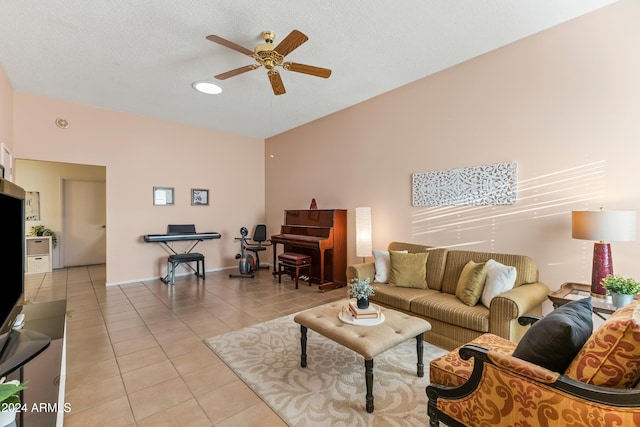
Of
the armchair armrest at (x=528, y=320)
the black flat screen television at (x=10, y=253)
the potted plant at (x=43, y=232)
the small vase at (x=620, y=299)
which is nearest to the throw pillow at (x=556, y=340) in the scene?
the armchair armrest at (x=528, y=320)

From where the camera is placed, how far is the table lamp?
214 cm

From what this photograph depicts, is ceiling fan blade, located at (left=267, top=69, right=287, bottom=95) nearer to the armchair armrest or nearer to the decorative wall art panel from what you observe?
the decorative wall art panel

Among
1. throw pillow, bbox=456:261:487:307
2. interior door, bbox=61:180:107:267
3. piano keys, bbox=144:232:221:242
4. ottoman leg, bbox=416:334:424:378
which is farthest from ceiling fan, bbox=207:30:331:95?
interior door, bbox=61:180:107:267

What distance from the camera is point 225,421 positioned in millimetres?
1786

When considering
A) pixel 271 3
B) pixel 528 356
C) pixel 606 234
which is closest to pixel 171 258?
pixel 271 3

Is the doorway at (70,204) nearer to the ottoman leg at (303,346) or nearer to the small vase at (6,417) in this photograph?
the ottoman leg at (303,346)

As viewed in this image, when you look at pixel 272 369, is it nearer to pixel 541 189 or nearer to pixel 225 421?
pixel 225 421

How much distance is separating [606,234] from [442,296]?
1.35m

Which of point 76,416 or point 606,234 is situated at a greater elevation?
point 606,234

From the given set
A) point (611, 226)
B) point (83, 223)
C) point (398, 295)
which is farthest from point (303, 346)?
point (83, 223)

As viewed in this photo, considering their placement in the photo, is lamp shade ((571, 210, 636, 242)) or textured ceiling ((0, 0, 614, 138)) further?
textured ceiling ((0, 0, 614, 138))

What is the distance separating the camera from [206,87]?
3992 millimetres

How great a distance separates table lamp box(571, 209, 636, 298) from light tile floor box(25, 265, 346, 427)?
2.60 meters

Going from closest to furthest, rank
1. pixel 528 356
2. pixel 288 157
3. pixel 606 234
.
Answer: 1. pixel 528 356
2. pixel 606 234
3. pixel 288 157
